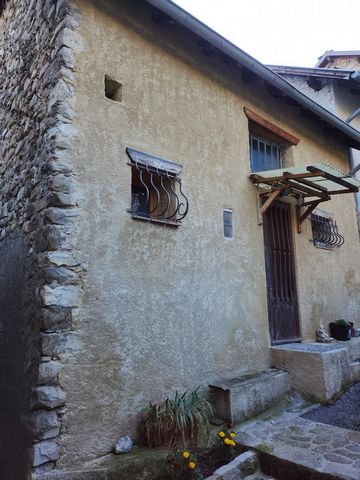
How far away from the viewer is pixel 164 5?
13.1 ft

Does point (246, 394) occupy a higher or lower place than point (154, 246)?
lower

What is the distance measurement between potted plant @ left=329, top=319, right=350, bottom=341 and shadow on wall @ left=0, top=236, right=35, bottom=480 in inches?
195

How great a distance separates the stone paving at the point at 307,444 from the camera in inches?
116

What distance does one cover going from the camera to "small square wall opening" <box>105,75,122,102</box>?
398 centimetres

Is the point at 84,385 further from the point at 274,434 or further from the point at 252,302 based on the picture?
the point at 252,302

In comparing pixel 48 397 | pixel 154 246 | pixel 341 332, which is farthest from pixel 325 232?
pixel 48 397

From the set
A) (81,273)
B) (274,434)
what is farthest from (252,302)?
(81,273)

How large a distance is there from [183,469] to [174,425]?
1.36ft

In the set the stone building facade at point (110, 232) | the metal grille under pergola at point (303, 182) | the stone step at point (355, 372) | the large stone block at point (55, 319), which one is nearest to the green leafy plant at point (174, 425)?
the stone building facade at point (110, 232)

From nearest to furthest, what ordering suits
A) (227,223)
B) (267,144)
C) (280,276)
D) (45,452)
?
(45,452)
(227,223)
(280,276)
(267,144)

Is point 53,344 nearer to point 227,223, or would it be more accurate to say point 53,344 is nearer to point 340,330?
point 227,223

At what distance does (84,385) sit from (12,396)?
839mm

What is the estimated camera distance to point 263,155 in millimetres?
6062

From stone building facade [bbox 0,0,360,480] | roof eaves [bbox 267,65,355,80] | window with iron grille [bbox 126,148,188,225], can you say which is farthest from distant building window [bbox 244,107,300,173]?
roof eaves [bbox 267,65,355,80]
